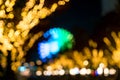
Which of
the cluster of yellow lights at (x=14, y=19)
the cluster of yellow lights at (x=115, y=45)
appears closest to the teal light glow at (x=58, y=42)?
the cluster of yellow lights at (x=115, y=45)

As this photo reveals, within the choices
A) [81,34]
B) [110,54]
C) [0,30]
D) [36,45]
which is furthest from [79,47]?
[0,30]

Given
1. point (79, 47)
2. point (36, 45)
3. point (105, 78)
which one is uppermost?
point (79, 47)

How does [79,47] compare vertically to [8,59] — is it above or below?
above

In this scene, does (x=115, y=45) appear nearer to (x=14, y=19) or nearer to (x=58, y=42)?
(x=58, y=42)

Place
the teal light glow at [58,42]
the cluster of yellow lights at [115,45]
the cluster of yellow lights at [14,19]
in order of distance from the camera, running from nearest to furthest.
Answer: the cluster of yellow lights at [14,19] < the cluster of yellow lights at [115,45] < the teal light glow at [58,42]

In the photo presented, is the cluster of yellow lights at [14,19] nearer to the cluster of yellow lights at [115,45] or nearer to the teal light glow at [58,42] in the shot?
the cluster of yellow lights at [115,45]

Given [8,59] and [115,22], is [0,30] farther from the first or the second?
[115,22]

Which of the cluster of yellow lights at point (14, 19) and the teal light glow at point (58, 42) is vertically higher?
the teal light glow at point (58, 42)

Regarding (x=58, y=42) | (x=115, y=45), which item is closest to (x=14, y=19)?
(x=115, y=45)

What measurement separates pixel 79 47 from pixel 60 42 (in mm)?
1694

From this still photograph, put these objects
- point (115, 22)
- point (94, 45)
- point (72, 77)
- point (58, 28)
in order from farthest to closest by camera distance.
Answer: point (58, 28), point (94, 45), point (115, 22), point (72, 77)

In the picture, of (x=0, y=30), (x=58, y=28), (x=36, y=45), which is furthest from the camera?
(x=58, y=28)

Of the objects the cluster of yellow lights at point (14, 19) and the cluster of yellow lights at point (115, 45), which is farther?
the cluster of yellow lights at point (115, 45)

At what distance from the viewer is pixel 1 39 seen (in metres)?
8.24
